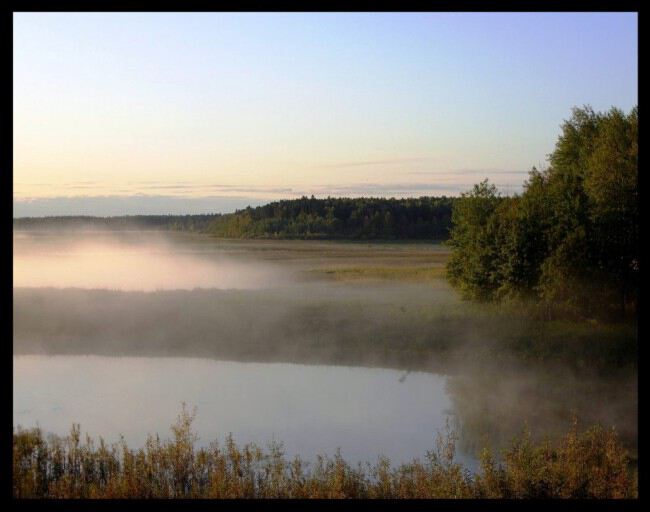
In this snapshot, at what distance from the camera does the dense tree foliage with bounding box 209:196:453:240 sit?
239ft

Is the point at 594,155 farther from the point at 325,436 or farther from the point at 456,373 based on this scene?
the point at 325,436

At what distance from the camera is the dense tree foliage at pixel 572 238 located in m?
32.2

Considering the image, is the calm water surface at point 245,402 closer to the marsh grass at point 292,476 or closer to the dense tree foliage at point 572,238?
the marsh grass at point 292,476

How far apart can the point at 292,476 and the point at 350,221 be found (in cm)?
6613

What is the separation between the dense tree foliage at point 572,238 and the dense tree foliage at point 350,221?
34.2 metres

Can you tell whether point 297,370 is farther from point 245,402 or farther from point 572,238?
point 572,238

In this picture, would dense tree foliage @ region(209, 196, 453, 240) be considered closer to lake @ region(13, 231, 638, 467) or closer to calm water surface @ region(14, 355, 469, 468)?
lake @ region(13, 231, 638, 467)

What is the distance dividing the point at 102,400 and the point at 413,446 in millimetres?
9785

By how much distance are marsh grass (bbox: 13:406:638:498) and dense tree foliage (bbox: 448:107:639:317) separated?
17.6 m

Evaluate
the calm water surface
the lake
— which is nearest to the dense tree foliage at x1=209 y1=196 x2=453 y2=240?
the lake

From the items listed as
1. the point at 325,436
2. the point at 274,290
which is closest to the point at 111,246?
the point at 274,290
